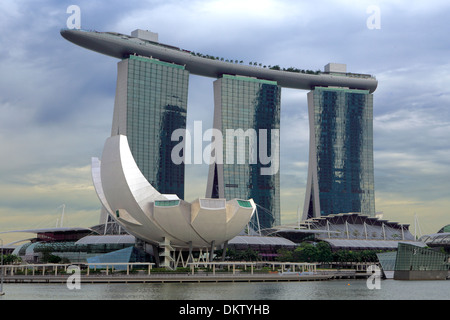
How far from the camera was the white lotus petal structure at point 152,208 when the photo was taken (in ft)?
329

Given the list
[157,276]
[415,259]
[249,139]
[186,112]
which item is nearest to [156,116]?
[186,112]

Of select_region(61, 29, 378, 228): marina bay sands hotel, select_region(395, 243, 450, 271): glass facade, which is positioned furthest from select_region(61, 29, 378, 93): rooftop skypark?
select_region(395, 243, 450, 271): glass facade

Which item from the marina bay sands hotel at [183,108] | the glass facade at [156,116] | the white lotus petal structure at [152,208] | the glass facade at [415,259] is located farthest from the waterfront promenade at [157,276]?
the marina bay sands hotel at [183,108]

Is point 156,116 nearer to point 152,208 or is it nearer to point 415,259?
point 152,208

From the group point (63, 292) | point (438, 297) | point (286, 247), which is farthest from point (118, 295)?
point (286, 247)

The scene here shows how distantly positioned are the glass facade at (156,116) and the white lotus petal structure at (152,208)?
222 ft

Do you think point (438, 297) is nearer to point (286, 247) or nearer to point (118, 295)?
point (118, 295)

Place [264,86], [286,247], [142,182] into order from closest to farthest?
[142,182], [286,247], [264,86]

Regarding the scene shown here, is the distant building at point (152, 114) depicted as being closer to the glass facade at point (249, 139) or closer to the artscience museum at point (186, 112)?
the artscience museum at point (186, 112)

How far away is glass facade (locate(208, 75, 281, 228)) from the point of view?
184 meters

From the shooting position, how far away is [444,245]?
160875mm

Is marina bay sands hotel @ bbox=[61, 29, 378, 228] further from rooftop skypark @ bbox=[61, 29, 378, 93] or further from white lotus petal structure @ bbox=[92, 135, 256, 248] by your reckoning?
white lotus petal structure @ bbox=[92, 135, 256, 248]

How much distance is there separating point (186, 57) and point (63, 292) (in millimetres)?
113534

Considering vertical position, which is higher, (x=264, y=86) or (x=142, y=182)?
(x=264, y=86)
